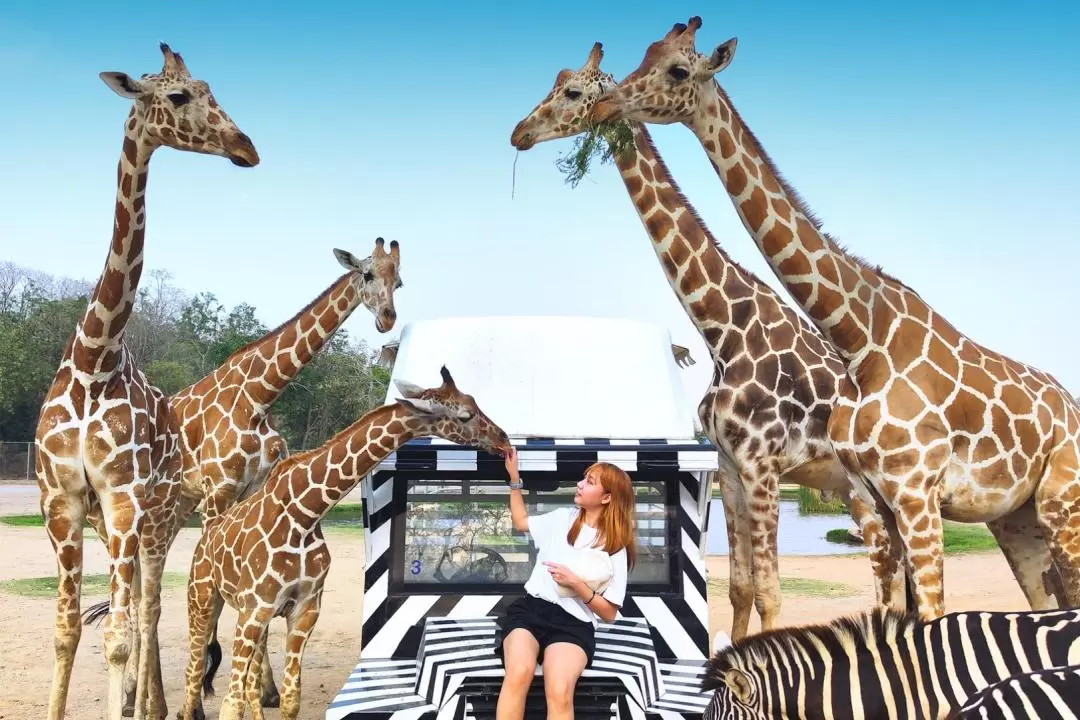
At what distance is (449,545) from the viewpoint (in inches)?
213

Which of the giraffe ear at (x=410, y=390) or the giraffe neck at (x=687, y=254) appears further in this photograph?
the giraffe neck at (x=687, y=254)

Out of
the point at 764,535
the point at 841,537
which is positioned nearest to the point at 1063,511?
the point at 764,535

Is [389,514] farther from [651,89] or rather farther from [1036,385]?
[1036,385]

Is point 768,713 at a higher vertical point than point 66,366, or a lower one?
lower

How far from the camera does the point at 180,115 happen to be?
5395 mm

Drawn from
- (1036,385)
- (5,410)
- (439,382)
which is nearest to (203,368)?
(5,410)

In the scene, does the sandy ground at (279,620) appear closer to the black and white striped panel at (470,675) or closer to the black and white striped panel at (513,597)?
the black and white striped panel at (513,597)

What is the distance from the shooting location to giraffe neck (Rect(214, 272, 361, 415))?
7.29 metres

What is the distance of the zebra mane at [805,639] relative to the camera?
3.38 metres

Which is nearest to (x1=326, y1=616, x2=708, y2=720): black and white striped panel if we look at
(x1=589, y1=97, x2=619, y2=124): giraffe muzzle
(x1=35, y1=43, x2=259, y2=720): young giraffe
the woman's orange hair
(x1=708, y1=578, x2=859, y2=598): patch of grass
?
the woman's orange hair

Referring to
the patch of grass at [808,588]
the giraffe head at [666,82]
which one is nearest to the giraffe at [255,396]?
the giraffe head at [666,82]

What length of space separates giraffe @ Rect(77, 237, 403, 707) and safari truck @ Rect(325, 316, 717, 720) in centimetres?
157

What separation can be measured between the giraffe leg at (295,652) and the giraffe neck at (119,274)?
5.87ft

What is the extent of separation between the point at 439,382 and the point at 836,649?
376 cm
